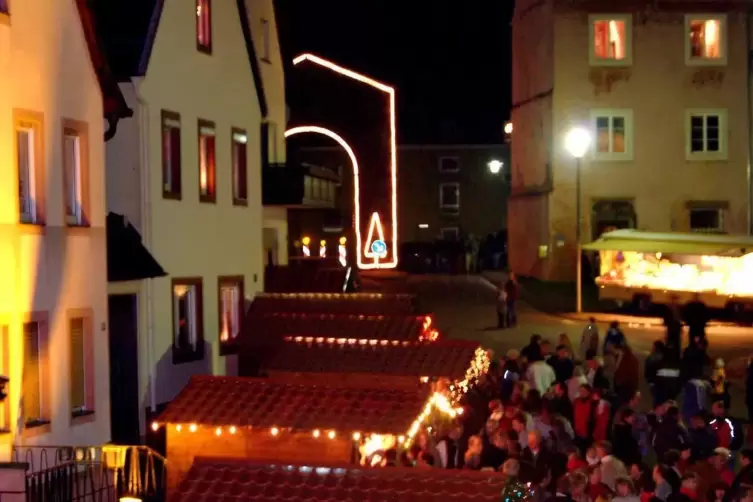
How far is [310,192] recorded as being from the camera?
29.4m

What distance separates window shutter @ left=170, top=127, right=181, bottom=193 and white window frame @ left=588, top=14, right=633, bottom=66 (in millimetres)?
25137

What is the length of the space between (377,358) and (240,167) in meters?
7.35

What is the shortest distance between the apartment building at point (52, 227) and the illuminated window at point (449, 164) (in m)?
55.1

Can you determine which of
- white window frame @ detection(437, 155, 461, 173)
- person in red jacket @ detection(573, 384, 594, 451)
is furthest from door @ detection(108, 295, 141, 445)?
white window frame @ detection(437, 155, 461, 173)

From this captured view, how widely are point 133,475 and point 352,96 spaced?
2587 centimetres

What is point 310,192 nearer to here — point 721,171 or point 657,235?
point 657,235

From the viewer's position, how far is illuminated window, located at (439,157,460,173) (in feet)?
236

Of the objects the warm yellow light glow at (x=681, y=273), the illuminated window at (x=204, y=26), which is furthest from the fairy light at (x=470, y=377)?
the warm yellow light glow at (x=681, y=273)

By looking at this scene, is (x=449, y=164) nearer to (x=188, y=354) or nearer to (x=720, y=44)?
(x=720, y=44)

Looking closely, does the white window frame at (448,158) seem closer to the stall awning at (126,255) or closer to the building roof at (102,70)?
the stall awning at (126,255)

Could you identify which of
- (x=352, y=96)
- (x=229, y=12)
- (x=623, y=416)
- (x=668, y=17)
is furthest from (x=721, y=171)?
(x=623, y=416)

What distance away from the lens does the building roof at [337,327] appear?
830 inches

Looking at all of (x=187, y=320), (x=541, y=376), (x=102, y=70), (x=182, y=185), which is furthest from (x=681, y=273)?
(x=102, y=70)

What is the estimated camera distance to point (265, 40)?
29203 millimetres
